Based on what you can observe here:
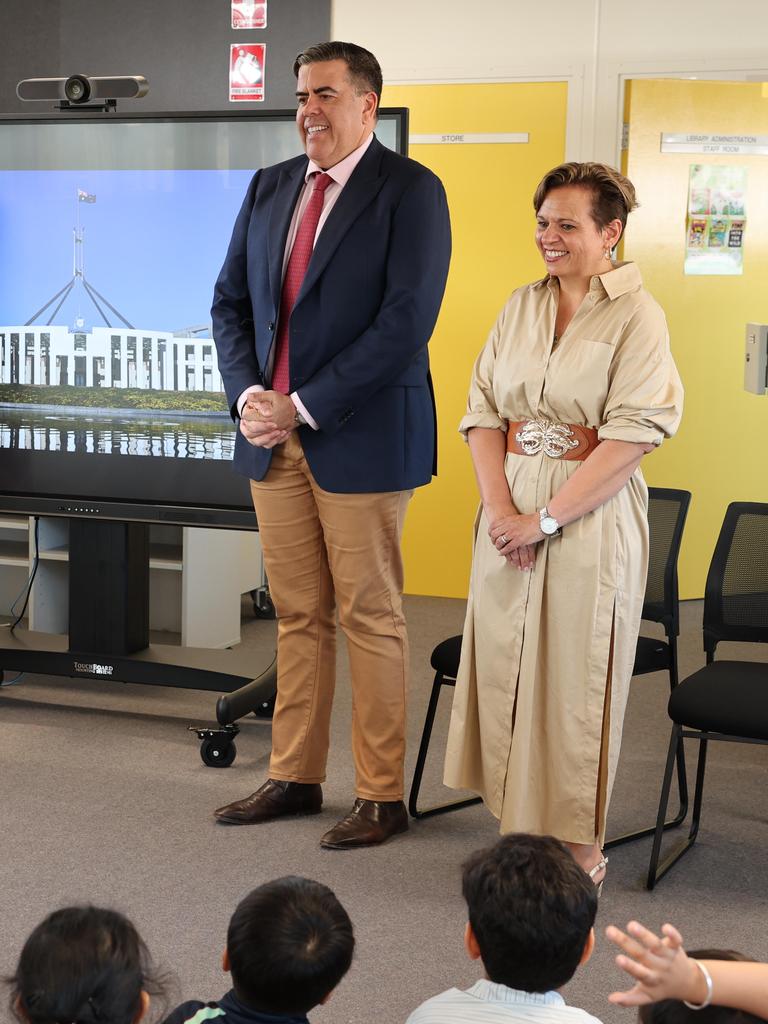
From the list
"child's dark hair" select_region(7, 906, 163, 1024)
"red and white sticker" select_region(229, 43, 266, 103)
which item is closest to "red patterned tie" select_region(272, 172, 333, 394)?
"child's dark hair" select_region(7, 906, 163, 1024)

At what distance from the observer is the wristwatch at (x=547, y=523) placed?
8.09ft

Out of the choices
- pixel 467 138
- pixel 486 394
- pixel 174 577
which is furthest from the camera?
pixel 467 138

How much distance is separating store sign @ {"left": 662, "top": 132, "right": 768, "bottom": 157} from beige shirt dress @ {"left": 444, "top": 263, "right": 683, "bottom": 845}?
10.1ft

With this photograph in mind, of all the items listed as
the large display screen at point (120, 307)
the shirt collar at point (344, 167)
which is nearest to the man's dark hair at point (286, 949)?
the shirt collar at point (344, 167)

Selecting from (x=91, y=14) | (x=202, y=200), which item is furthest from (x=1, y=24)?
(x=202, y=200)

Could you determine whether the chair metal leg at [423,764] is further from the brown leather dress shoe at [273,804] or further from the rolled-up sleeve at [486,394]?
the rolled-up sleeve at [486,394]

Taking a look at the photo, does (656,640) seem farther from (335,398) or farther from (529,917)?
(529,917)

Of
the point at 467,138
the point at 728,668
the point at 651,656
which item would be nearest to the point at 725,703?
the point at 728,668

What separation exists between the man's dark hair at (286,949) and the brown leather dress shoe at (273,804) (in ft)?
5.19

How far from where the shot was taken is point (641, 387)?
2410 millimetres

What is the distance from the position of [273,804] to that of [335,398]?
99 centimetres

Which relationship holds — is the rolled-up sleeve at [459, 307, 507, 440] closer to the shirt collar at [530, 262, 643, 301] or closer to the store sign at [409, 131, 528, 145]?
the shirt collar at [530, 262, 643, 301]

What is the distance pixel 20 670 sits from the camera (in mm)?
3781

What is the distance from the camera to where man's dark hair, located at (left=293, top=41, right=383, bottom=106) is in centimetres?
272
